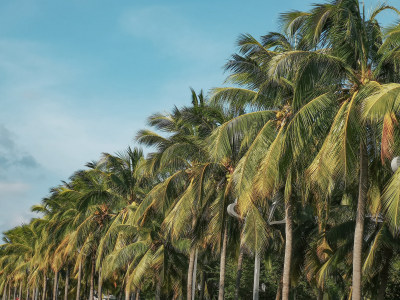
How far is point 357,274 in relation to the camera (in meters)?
13.6

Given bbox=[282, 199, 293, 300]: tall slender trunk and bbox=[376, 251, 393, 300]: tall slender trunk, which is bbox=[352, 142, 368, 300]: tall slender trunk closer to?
bbox=[282, 199, 293, 300]: tall slender trunk

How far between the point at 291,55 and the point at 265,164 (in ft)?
8.64

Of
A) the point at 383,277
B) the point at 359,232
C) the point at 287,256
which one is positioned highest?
the point at 359,232

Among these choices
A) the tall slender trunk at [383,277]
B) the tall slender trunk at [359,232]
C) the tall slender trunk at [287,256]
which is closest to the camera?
the tall slender trunk at [359,232]

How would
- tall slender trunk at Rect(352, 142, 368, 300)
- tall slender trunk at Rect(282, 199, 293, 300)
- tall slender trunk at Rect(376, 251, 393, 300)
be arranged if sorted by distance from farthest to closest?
tall slender trunk at Rect(376, 251, 393, 300)
tall slender trunk at Rect(282, 199, 293, 300)
tall slender trunk at Rect(352, 142, 368, 300)

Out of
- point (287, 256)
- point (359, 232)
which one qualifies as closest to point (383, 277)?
point (287, 256)

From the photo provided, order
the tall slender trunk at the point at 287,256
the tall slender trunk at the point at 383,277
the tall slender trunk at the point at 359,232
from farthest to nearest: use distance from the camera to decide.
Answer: the tall slender trunk at the point at 383,277, the tall slender trunk at the point at 287,256, the tall slender trunk at the point at 359,232

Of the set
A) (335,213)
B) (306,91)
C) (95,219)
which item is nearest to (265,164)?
(306,91)

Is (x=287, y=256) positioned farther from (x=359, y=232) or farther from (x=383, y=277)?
(x=383, y=277)

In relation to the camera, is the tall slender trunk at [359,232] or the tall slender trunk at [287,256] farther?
the tall slender trunk at [287,256]

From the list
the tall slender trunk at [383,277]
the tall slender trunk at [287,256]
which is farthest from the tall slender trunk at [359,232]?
the tall slender trunk at [383,277]

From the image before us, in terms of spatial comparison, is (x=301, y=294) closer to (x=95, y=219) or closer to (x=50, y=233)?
(x=95, y=219)

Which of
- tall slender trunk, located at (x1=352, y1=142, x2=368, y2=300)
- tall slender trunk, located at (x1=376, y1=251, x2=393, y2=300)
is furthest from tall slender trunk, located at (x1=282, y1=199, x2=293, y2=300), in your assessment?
tall slender trunk, located at (x1=376, y1=251, x2=393, y2=300)

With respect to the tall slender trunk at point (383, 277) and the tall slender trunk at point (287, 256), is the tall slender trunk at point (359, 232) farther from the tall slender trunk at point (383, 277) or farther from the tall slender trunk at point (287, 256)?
the tall slender trunk at point (383, 277)
